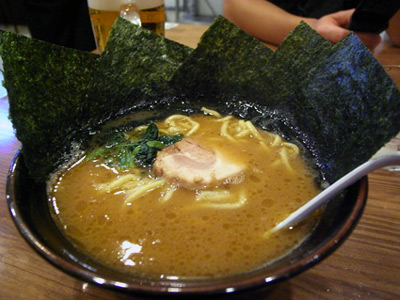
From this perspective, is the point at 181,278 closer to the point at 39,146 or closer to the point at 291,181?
the point at 291,181

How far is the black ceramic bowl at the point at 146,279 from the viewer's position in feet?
2.03

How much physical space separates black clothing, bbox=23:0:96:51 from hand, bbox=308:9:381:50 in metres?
2.31

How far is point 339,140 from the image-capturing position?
1.17 metres

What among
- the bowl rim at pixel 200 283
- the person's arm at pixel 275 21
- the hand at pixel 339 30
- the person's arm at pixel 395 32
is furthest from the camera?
the person's arm at pixel 395 32

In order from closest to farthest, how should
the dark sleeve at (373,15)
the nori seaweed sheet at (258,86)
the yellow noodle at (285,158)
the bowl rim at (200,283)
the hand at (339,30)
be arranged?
the bowl rim at (200,283) → the nori seaweed sheet at (258,86) → the yellow noodle at (285,158) → the dark sleeve at (373,15) → the hand at (339,30)

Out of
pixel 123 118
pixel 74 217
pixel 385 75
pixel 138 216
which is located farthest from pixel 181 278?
pixel 123 118

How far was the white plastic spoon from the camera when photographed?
30.7 inches

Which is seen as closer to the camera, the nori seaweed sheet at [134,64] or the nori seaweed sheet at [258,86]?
the nori seaweed sheet at [258,86]

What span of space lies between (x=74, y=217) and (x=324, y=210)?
740mm

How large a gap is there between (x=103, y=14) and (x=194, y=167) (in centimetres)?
125

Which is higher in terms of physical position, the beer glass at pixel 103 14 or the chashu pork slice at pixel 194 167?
the beer glass at pixel 103 14

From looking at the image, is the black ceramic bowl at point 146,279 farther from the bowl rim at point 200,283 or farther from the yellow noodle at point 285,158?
the yellow noodle at point 285,158

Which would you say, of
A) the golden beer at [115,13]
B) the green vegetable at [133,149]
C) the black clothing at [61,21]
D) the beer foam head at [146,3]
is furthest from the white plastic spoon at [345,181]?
the black clothing at [61,21]

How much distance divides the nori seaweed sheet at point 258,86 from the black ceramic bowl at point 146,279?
158mm
